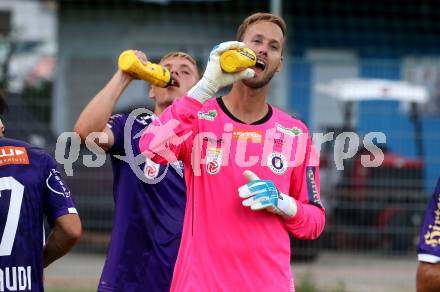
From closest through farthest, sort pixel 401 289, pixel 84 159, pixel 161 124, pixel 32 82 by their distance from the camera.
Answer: pixel 161 124 → pixel 84 159 → pixel 401 289 → pixel 32 82

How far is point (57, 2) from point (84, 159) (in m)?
5.97

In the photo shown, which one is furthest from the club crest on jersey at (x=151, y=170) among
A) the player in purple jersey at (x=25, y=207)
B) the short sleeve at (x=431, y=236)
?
the short sleeve at (x=431, y=236)

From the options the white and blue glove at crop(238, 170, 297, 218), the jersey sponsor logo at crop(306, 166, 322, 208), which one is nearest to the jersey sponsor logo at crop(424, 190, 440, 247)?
the white and blue glove at crop(238, 170, 297, 218)

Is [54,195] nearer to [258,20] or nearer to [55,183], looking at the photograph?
[55,183]

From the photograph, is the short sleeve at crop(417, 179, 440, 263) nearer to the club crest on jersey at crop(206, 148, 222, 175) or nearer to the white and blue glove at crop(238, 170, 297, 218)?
the white and blue glove at crop(238, 170, 297, 218)

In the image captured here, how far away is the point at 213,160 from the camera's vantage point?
16.2 ft

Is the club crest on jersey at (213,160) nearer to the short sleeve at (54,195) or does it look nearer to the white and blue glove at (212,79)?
the white and blue glove at (212,79)

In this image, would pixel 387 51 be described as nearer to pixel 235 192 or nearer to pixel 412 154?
pixel 412 154

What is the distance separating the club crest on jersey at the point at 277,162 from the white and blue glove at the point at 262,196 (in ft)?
0.63

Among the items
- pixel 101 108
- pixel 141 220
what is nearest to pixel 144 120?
pixel 141 220

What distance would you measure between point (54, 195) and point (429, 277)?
6.19ft

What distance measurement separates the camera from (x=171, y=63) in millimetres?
6441

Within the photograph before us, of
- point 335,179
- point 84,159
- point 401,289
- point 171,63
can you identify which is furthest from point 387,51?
point 171,63

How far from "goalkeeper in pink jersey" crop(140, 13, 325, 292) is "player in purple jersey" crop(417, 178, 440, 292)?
685 mm
